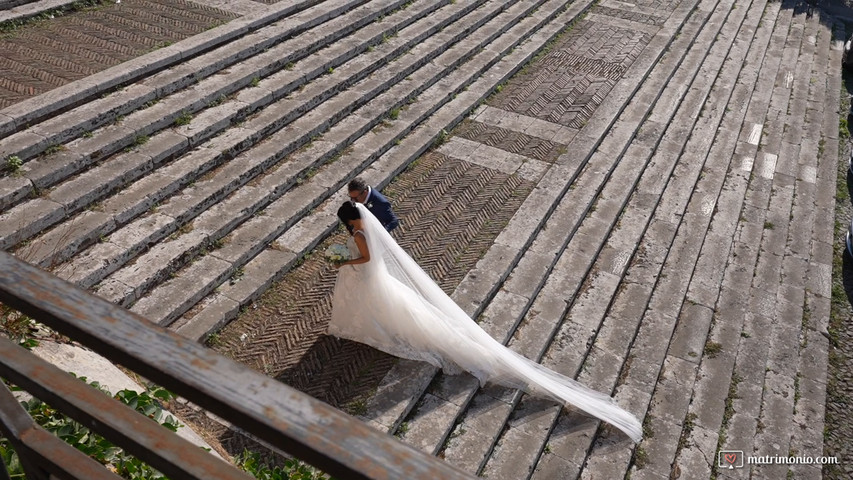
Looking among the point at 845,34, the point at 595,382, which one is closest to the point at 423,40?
the point at 595,382

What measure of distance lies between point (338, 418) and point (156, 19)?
11.6 metres

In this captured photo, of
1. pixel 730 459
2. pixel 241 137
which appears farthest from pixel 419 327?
pixel 241 137

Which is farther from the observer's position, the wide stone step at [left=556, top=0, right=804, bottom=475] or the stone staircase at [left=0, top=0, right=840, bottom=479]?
the wide stone step at [left=556, top=0, right=804, bottom=475]

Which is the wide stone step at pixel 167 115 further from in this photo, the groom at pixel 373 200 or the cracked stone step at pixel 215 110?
the groom at pixel 373 200

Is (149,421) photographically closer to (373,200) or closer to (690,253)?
(373,200)

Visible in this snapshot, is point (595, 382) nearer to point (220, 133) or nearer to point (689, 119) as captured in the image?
point (220, 133)

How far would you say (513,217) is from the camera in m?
9.29

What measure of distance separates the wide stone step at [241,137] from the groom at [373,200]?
8.08ft

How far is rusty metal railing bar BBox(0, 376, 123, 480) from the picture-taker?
1507 millimetres

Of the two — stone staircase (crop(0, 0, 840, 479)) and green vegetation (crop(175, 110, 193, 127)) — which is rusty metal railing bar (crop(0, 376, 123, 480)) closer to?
stone staircase (crop(0, 0, 840, 479))

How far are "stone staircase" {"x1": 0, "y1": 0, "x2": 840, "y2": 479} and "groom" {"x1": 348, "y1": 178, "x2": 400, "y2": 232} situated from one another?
1.46 meters

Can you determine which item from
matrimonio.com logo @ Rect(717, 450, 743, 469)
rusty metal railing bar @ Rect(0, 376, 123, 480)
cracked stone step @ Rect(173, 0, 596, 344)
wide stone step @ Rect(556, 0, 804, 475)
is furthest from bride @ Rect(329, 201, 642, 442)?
rusty metal railing bar @ Rect(0, 376, 123, 480)

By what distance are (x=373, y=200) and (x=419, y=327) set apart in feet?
4.22

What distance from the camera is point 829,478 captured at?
727 centimetres
